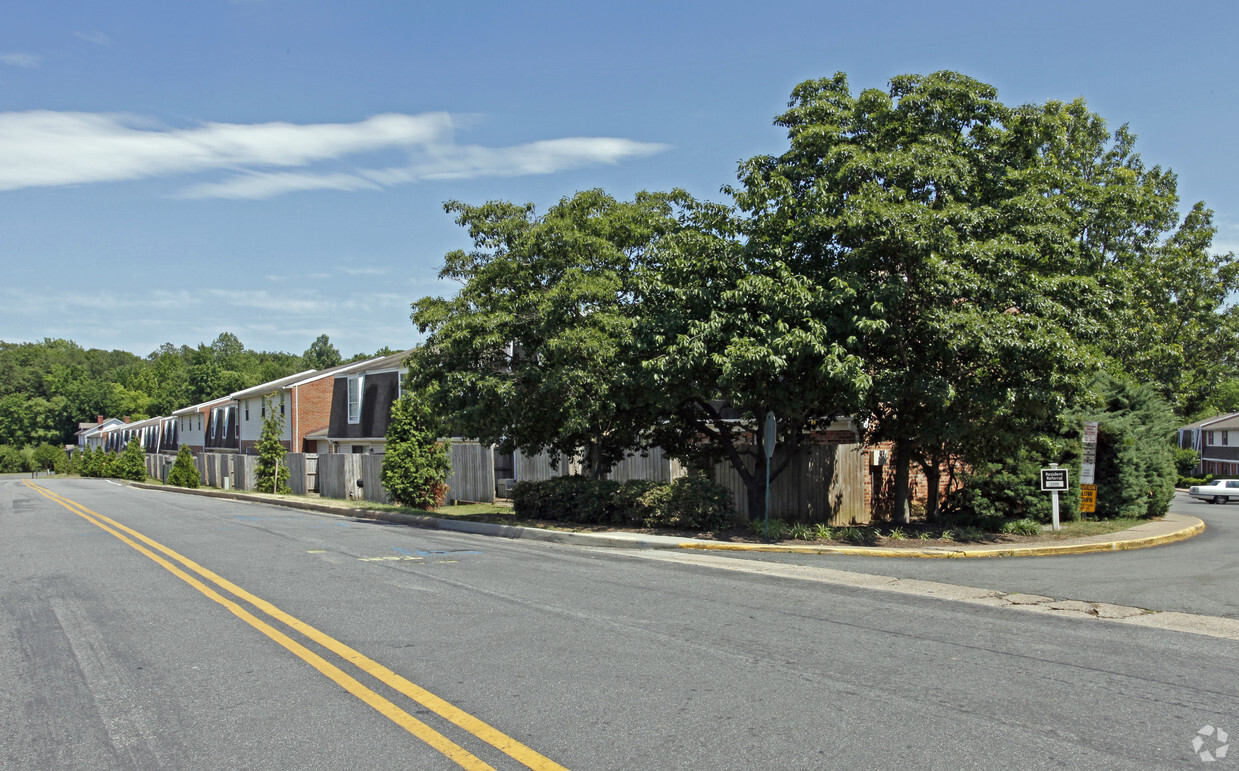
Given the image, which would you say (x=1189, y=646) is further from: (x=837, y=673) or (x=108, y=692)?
(x=108, y=692)

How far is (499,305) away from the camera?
59.1 ft

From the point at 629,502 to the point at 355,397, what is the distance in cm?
2419

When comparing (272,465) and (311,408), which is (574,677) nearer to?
(272,465)

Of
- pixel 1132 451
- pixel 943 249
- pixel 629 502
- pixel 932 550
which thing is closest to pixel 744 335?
pixel 943 249

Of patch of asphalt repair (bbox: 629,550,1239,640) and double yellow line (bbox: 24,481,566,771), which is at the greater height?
double yellow line (bbox: 24,481,566,771)

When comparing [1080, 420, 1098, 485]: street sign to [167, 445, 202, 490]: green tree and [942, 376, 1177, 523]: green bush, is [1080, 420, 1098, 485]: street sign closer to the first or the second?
[942, 376, 1177, 523]: green bush

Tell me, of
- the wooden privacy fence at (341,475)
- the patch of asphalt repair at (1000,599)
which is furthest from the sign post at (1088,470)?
the wooden privacy fence at (341,475)

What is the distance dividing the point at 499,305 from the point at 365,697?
12737 millimetres

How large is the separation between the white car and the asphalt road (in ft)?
117

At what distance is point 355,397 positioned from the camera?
1532 inches

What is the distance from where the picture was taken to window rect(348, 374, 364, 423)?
38750 mm

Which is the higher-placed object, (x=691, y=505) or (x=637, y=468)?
(x=637, y=468)

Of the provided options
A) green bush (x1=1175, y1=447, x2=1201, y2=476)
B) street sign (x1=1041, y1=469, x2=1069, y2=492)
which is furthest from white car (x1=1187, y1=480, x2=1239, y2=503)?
street sign (x1=1041, y1=469, x2=1069, y2=492)

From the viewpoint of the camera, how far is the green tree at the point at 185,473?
154 ft
